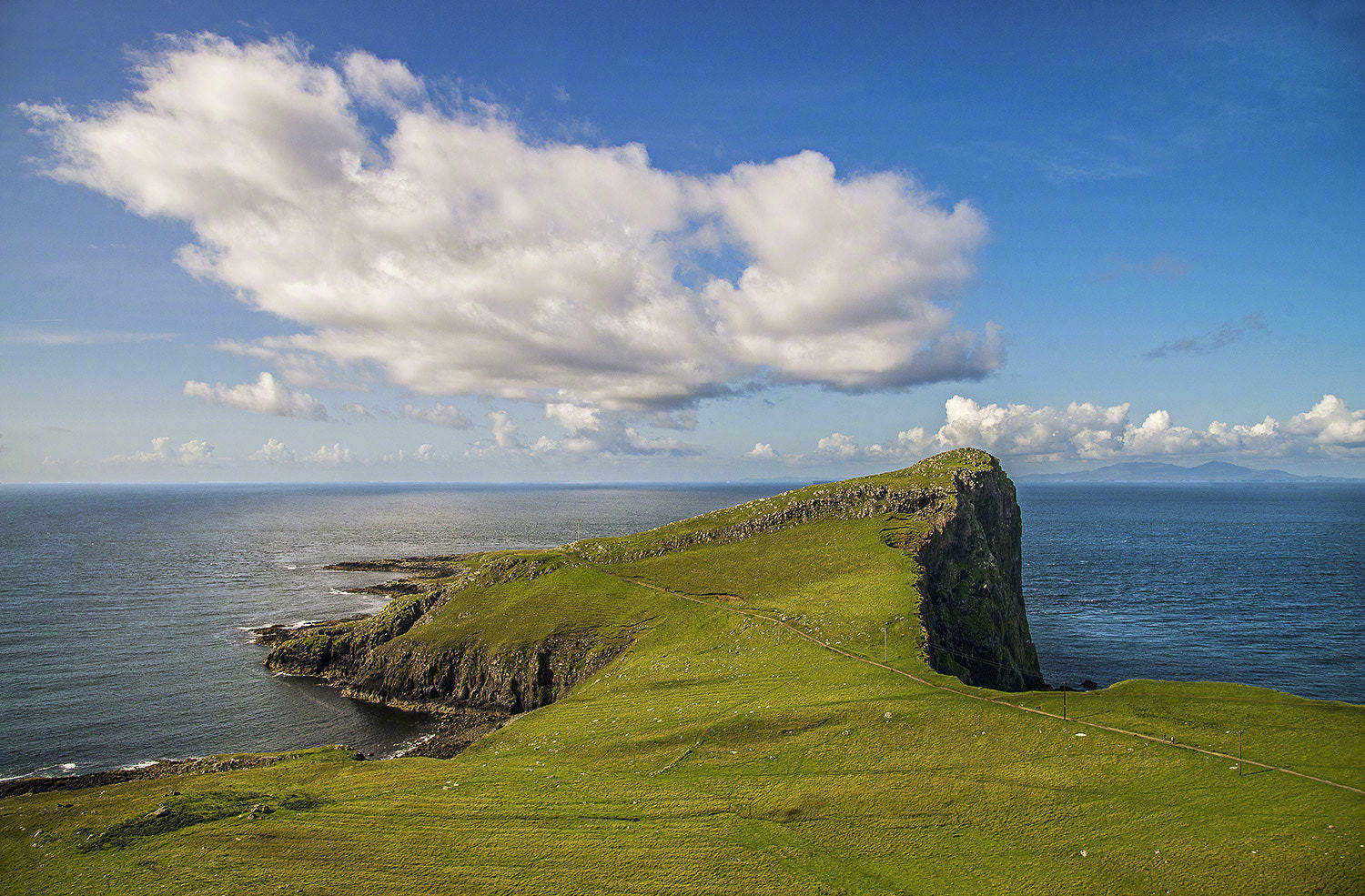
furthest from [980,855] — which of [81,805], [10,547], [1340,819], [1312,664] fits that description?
[10,547]

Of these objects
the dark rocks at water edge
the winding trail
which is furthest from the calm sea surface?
the winding trail

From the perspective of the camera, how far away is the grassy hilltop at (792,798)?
21.7 metres

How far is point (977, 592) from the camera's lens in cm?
6278

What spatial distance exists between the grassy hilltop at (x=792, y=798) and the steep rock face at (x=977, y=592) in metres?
8.40

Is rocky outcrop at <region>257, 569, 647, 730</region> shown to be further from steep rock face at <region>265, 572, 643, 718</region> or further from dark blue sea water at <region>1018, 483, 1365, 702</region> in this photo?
dark blue sea water at <region>1018, 483, 1365, 702</region>

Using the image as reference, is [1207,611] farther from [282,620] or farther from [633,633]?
[282,620]

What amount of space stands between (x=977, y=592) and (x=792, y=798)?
1711 inches

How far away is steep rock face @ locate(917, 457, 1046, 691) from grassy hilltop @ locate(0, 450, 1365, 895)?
840cm

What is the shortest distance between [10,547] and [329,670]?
157185 millimetres

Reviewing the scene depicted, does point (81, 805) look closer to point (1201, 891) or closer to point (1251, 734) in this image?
point (1201, 891)

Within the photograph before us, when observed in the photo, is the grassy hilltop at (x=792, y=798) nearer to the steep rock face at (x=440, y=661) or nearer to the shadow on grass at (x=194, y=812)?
the shadow on grass at (x=194, y=812)

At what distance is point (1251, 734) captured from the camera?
28.1m

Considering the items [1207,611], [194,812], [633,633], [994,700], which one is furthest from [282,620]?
[1207,611]

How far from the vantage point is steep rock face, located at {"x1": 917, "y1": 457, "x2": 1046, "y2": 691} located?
5694cm
